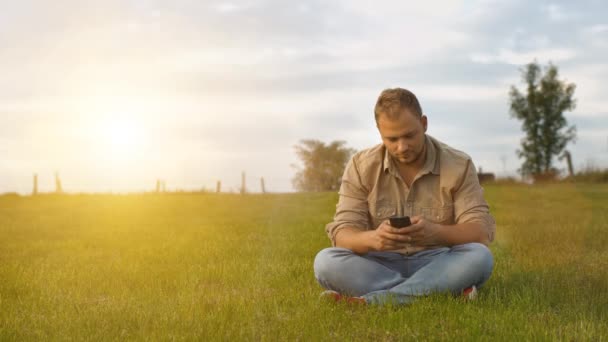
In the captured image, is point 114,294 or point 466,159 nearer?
point 466,159

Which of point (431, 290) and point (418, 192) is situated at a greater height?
point (418, 192)

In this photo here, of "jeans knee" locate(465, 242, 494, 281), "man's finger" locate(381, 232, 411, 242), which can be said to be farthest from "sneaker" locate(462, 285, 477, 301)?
"man's finger" locate(381, 232, 411, 242)

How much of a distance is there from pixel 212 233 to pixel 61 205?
1886cm

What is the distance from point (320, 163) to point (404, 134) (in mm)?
64140

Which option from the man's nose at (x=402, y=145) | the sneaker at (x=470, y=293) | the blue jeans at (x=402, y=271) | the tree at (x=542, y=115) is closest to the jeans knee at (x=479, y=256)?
the blue jeans at (x=402, y=271)

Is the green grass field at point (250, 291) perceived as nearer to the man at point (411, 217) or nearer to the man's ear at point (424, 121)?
the man at point (411, 217)

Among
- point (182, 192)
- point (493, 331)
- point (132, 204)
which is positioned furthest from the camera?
point (182, 192)

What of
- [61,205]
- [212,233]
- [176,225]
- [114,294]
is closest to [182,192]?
[61,205]

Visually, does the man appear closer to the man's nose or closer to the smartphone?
the man's nose

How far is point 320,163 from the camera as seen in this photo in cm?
7000

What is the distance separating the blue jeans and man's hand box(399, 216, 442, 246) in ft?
1.05

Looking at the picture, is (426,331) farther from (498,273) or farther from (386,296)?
(498,273)

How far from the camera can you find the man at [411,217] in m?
6.34

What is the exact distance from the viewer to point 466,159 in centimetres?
650
